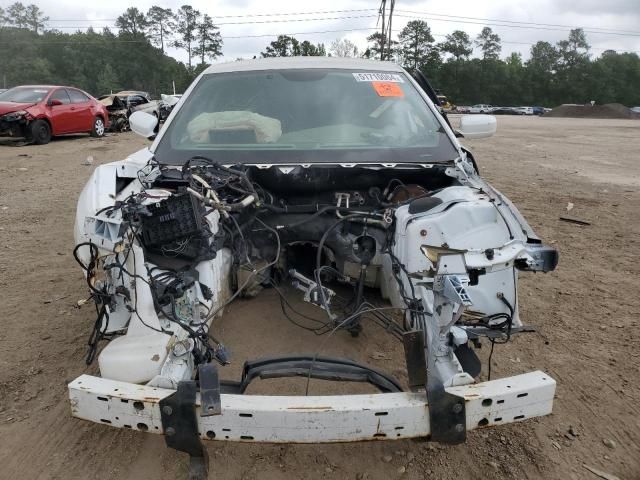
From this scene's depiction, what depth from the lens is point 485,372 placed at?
300cm

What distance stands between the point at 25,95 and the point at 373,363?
12939 mm

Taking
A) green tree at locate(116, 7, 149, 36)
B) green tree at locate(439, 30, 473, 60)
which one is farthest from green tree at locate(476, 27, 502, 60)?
green tree at locate(116, 7, 149, 36)

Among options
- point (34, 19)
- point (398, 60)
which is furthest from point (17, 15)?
point (398, 60)

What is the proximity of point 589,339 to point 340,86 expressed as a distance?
2.53 m

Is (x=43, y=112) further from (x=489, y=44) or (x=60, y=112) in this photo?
(x=489, y=44)

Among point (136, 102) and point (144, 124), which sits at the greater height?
point (136, 102)

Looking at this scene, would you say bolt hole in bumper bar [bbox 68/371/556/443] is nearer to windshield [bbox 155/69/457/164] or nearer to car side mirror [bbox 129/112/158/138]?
windshield [bbox 155/69/457/164]

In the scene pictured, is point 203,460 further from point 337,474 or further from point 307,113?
point 307,113

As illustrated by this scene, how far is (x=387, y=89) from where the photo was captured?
3.72 metres

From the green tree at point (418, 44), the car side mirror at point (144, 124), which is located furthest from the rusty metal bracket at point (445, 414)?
the green tree at point (418, 44)

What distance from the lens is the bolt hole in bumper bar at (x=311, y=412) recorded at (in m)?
1.76

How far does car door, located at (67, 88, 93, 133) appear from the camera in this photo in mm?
13633

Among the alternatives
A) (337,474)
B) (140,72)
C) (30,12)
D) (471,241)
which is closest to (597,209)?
(471,241)

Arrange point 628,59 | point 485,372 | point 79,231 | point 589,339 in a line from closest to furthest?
1. point 79,231
2. point 485,372
3. point 589,339
4. point 628,59
